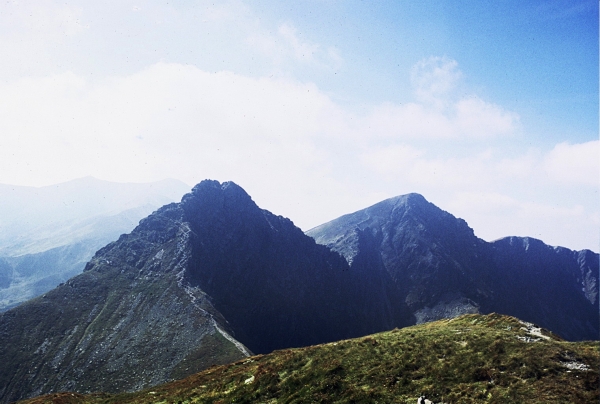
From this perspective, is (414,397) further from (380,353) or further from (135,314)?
(135,314)

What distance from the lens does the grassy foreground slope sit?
23281 mm

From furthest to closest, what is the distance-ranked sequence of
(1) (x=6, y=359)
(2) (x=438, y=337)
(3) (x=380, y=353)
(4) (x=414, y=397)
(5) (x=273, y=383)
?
(1) (x=6, y=359), (2) (x=438, y=337), (3) (x=380, y=353), (5) (x=273, y=383), (4) (x=414, y=397)

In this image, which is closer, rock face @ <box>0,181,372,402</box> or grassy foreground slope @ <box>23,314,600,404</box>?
grassy foreground slope @ <box>23,314,600,404</box>

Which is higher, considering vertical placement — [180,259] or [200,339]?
[180,259]

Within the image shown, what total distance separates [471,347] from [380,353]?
8.80m

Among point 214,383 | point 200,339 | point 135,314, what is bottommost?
point 200,339

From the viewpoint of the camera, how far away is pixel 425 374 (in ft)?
88.9

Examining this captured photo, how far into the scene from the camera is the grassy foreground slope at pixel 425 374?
23.3m

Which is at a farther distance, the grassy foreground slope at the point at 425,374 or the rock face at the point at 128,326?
the rock face at the point at 128,326

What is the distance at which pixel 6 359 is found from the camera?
113 meters

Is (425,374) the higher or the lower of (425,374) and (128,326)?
the higher

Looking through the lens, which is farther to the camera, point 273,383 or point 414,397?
point 273,383

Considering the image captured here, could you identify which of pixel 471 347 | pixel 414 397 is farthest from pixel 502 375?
pixel 414 397

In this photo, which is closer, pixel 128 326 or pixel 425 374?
pixel 425 374
